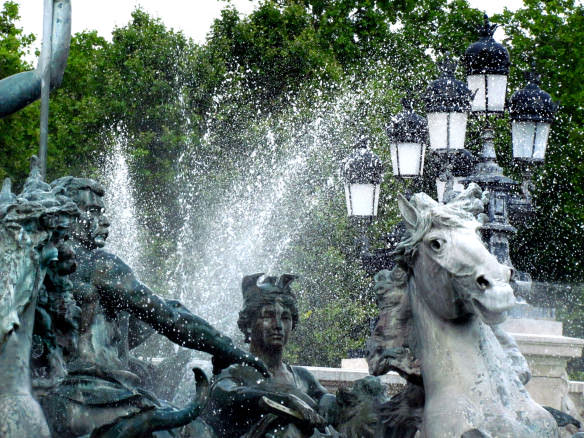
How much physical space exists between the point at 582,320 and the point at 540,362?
17.0 m

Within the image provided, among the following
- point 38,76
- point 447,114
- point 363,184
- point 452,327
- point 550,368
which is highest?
point 447,114

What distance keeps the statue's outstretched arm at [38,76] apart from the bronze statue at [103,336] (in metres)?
0.39

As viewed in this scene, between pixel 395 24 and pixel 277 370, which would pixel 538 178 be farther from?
pixel 277 370

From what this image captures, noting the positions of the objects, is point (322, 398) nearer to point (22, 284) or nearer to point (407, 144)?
point (22, 284)

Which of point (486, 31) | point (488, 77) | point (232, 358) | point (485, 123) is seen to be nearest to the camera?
point (232, 358)

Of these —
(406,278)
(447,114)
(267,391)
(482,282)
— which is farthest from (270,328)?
(447,114)

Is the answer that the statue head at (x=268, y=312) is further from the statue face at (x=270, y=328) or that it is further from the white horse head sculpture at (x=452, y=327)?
the white horse head sculpture at (x=452, y=327)

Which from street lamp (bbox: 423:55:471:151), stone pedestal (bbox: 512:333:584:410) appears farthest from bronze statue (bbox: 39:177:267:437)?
street lamp (bbox: 423:55:471:151)

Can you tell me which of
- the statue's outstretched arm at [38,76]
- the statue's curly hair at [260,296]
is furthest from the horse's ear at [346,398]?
the statue's outstretched arm at [38,76]

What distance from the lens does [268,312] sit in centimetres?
593

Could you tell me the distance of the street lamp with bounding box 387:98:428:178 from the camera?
12.6 metres

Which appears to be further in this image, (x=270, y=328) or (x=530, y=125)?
(x=530, y=125)

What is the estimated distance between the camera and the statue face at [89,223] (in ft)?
18.5

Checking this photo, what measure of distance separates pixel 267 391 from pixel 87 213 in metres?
1.11
